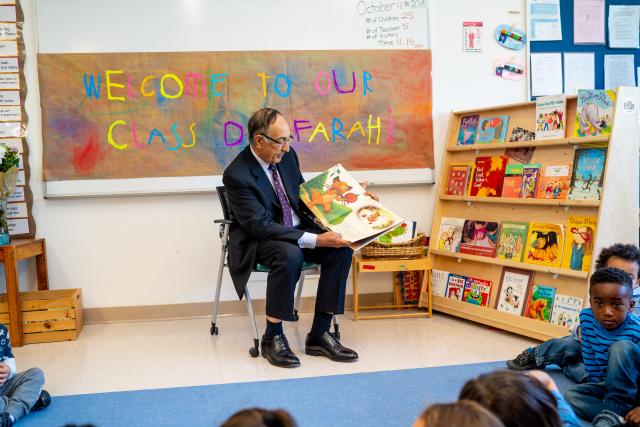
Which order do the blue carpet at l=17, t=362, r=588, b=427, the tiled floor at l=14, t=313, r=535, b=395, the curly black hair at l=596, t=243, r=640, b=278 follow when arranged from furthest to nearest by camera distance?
the tiled floor at l=14, t=313, r=535, b=395
the curly black hair at l=596, t=243, r=640, b=278
the blue carpet at l=17, t=362, r=588, b=427

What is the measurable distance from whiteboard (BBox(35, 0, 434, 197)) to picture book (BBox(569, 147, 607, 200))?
119 centimetres

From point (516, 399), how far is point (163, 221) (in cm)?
317

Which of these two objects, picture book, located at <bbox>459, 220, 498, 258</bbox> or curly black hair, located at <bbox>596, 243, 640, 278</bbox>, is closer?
curly black hair, located at <bbox>596, 243, 640, 278</bbox>

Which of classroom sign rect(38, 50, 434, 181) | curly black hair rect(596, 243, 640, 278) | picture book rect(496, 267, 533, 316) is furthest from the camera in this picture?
classroom sign rect(38, 50, 434, 181)

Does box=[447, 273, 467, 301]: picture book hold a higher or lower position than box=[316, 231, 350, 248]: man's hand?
lower

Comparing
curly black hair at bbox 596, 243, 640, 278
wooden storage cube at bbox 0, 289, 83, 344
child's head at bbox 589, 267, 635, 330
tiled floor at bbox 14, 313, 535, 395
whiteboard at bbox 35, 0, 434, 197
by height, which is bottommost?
tiled floor at bbox 14, 313, 535, 395

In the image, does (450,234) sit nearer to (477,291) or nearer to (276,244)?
(477,291)

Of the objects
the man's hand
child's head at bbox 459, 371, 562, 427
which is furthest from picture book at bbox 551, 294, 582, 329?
child's head at bbox 459, 371, 562, 427

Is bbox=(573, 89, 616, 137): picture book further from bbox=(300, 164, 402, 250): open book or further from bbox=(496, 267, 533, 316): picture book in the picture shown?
bbox=(300, 164, 402, 250): open book

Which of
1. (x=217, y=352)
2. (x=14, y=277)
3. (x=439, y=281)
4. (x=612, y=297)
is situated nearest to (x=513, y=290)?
(x=439, y=281)

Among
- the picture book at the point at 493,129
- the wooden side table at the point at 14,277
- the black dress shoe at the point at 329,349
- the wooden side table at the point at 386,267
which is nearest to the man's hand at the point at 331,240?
the black dress shoe at the point at 329,349

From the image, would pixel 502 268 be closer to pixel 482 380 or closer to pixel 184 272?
pixel 184 272

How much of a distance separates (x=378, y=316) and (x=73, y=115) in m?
2.26

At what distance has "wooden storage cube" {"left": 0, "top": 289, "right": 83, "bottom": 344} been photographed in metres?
3.46
